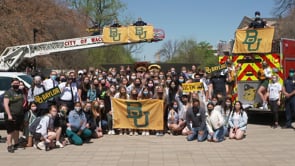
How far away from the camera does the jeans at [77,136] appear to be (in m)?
11.3

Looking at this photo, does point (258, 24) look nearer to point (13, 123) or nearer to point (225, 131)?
point (225, 131)

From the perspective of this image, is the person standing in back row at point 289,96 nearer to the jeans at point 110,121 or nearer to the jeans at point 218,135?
the jeans at point 218,135

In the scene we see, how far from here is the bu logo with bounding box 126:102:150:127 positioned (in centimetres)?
1309

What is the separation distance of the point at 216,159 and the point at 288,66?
645 centimetres

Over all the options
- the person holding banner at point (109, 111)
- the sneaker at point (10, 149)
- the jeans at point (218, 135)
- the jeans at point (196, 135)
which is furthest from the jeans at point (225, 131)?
the sneaker at point (10, 149)

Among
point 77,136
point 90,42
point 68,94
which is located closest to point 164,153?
point 77,136

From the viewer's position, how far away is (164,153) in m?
9.95

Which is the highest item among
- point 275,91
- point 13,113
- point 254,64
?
point 254,64

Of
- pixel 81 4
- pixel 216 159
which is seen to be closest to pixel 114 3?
pixel 81 4

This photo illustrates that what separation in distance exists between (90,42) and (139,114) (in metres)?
9.26

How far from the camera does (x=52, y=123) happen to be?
36.6 feet

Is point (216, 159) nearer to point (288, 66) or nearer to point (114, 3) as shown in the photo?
point (288, 66)

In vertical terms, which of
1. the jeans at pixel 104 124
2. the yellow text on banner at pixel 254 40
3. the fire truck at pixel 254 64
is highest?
the yellow text on banner at pixel 254 40

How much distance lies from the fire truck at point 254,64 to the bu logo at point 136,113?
145 inches
